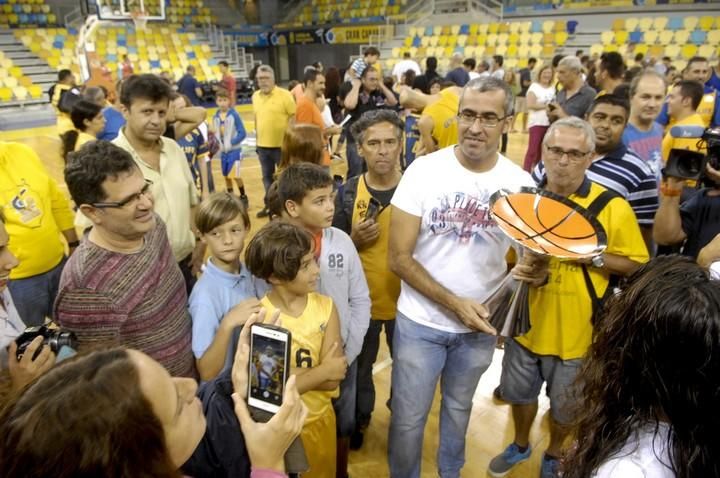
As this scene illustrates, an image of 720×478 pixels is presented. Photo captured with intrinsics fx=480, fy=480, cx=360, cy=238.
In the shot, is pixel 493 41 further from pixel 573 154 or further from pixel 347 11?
pixel 573 154

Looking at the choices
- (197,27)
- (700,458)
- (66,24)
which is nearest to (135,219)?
(700,458)

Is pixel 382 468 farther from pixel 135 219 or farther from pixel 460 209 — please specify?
pixel 135 219

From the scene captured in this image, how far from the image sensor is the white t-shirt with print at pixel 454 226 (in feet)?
5.77

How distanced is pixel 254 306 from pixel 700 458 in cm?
123

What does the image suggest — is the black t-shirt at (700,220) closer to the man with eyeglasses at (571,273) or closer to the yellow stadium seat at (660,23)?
the man with eyeglasses at (571,273)

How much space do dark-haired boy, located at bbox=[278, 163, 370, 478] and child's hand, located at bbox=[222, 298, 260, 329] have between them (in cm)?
39

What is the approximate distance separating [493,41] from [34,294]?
15.7 meters

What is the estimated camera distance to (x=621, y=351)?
3.22 ft

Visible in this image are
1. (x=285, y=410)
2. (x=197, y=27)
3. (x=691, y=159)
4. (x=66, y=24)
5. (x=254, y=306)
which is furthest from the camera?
(x=197, y=27)

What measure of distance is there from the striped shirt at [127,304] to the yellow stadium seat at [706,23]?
15.8m

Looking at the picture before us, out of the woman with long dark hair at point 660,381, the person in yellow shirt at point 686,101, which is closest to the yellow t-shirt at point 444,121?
the person in yellow shirt at point 686,101

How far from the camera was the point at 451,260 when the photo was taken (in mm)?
1801

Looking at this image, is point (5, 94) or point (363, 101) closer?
point (363, 101)

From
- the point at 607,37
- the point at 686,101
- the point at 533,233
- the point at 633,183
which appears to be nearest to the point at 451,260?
the point at 533,233
